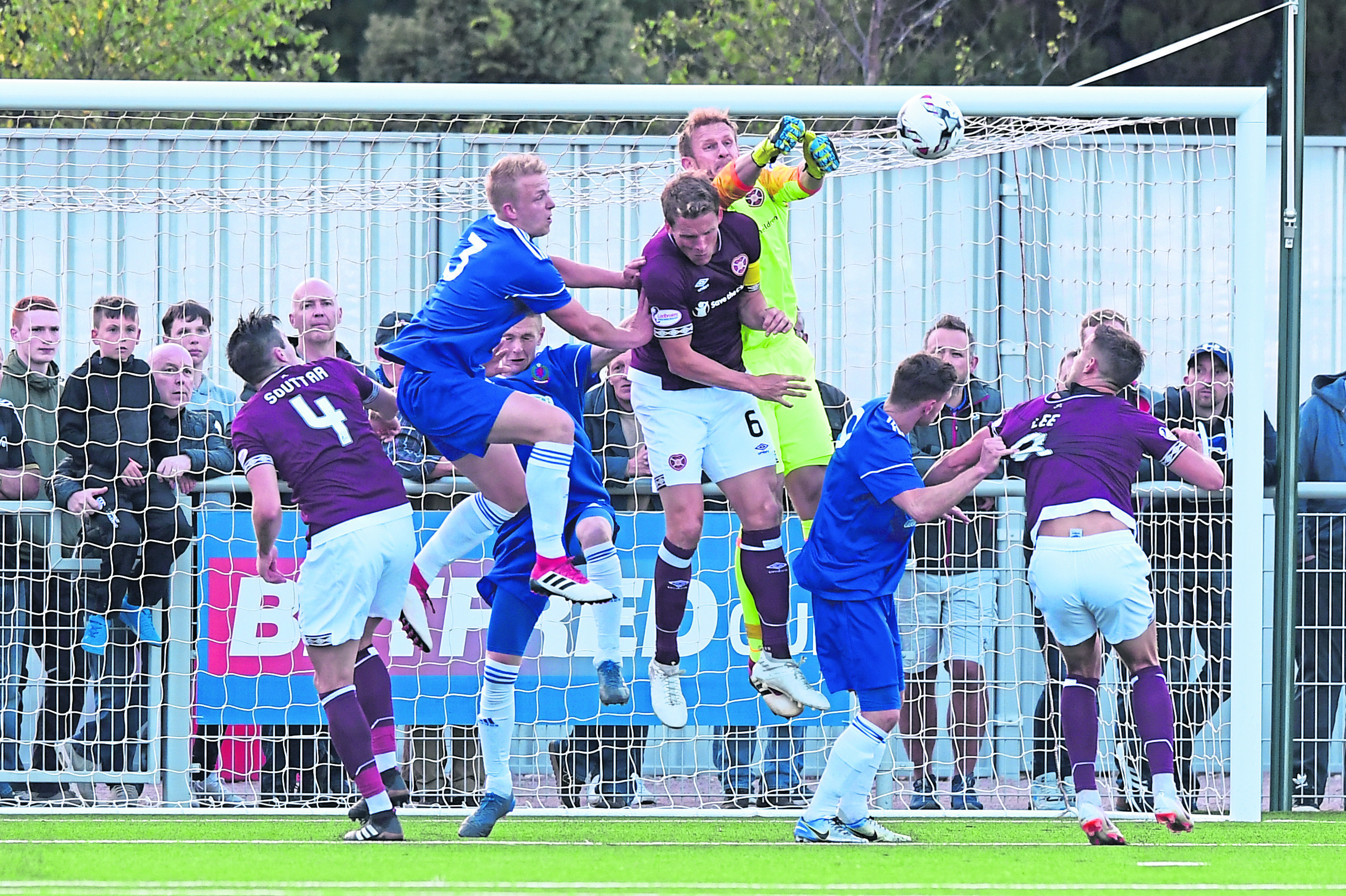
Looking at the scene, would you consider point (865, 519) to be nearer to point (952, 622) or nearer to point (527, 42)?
point (952, 622)

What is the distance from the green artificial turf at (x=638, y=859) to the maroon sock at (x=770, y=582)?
84cm

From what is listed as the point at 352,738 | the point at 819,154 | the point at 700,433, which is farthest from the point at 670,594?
the point at 819,154

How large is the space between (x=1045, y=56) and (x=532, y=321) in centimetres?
1867

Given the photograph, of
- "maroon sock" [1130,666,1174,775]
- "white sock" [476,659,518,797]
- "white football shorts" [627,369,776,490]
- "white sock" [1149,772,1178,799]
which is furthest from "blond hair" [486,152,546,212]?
"white sock" [1149,772,1178,799]

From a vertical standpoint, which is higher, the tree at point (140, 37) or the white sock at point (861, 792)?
the tree at point (140, 37)

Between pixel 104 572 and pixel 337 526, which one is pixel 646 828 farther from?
pixel 104 572

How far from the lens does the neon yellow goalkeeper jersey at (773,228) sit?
795 cm

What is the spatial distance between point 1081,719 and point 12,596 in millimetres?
5259

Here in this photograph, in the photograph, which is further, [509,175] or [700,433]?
[700,433]

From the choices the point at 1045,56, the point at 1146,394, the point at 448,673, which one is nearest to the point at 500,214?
the point at 448,673

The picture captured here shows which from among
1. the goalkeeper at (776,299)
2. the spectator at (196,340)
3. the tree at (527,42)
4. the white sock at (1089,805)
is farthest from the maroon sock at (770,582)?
the tree at (527,42)

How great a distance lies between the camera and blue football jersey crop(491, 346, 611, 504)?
8.06 metres

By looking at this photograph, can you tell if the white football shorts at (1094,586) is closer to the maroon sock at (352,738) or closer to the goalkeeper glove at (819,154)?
the goalkeeper glove at (819,154)

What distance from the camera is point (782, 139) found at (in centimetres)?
737
